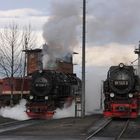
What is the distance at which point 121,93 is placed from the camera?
3266cm

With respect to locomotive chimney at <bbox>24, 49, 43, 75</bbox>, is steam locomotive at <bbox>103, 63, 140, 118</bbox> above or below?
below

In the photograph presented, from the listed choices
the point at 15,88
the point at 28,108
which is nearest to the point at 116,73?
the point at 28,108

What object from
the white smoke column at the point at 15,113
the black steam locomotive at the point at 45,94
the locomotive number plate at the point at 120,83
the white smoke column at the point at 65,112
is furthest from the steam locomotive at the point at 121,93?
the white smoke column at the point at 15,113

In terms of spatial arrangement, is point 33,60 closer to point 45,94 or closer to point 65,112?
point 65,112

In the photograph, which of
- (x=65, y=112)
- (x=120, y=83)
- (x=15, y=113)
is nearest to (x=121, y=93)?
(x=120, y=83)

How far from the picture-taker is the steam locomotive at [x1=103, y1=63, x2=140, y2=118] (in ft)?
105

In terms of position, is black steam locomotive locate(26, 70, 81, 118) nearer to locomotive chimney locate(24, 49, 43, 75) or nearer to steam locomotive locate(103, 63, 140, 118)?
steam locomotive locate(103, 63, 140, 118)

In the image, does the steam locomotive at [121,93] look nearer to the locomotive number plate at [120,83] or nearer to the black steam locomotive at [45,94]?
the locomotive number plate at [120,83]

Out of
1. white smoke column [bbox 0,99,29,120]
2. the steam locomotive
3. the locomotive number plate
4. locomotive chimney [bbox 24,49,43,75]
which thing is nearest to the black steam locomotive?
white smoke column [bbox 0,99,29,120]

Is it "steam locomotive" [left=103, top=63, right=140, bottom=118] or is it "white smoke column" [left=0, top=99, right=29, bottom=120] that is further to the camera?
"white smoke column" [left=0, top=99, right=29, bottom=120]

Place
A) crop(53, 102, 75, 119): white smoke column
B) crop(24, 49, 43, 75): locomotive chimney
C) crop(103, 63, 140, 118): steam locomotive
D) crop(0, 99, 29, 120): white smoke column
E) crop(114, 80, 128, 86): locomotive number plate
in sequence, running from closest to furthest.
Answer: crop(103, 63, 140, 118): steam locomotive
crop(114, 80, 128, 86): locomotive number plate
crop(0, 99, 29, 120): white smoke column
crop(53, 102, 75, 119): white smoke column
crop(24, 49, 43, 75): locomotive chimney

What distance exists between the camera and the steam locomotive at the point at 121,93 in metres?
32.0

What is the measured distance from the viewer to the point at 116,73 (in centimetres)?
3309

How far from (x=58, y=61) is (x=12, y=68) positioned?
6.08m
